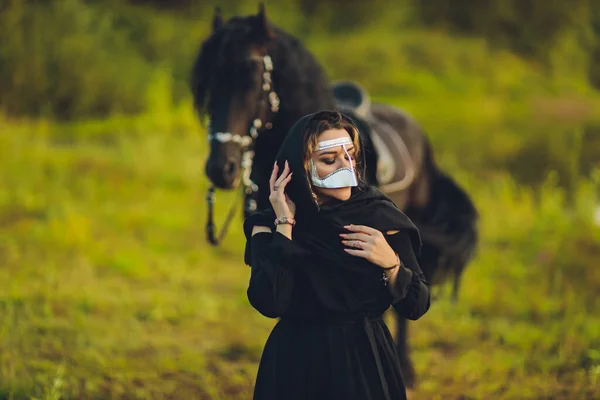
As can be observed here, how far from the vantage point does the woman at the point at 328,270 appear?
2094 millimetres

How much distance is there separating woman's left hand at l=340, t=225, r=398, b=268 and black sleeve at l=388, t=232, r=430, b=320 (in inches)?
2.2

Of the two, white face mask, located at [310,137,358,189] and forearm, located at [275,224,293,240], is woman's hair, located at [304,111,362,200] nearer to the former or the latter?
white face mask, located at [310,137,358,189]

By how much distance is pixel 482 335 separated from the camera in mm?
5277

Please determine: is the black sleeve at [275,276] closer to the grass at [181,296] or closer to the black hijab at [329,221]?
the black hijab at [329,221]

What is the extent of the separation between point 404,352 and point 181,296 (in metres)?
2.47

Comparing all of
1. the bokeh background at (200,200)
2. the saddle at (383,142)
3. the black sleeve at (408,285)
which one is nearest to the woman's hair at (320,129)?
the black sleeve at (408,285)

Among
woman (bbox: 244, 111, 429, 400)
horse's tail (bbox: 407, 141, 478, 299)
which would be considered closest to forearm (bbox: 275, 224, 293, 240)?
woman (bbox: 244, 111, 429, 400)

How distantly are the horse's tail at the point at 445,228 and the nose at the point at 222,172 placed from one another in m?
1.33

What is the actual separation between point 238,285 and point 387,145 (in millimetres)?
2853

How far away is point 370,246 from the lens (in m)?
2.06

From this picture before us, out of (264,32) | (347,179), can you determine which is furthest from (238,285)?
(347,179)

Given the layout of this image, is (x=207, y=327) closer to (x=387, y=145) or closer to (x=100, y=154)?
(x=387, y=145)

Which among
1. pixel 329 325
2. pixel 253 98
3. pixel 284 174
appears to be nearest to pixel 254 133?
pixel 253 98

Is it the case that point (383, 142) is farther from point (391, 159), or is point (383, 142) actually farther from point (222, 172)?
point (222, 172)
